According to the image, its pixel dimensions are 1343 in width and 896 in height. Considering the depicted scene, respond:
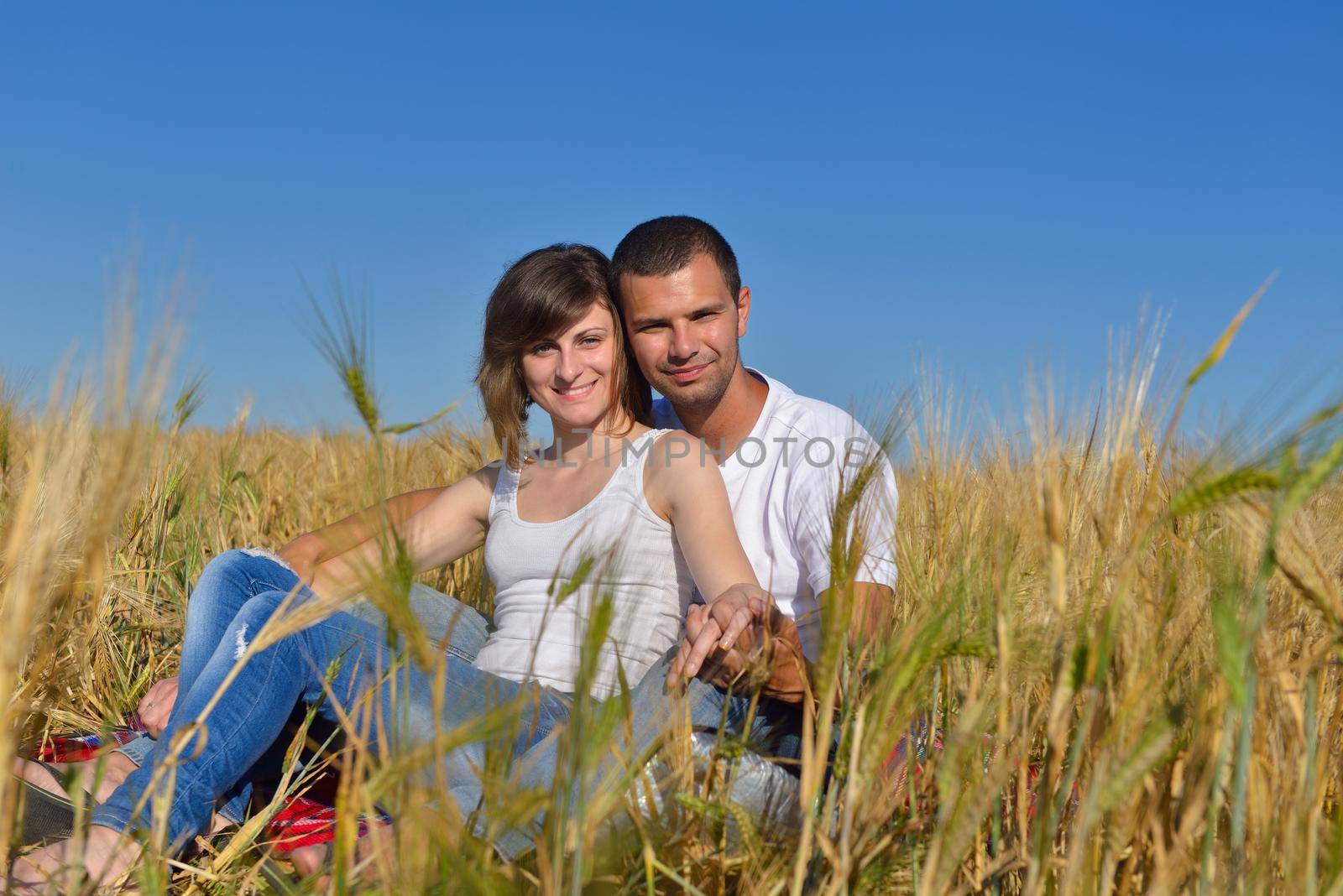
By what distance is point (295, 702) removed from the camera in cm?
182

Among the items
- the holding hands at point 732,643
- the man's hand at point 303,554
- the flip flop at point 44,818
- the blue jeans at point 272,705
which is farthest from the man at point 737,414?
the flip flop at point 44,818

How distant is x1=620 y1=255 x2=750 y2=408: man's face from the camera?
234 cm

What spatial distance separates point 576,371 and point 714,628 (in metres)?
0.91

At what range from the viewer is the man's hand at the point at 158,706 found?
2.09 metres

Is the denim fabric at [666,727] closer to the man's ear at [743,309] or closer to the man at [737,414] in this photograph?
the man at [737,414]

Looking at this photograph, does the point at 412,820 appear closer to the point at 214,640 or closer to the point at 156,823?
the point at 156,823

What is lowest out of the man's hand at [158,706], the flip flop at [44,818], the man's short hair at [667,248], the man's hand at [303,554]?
the flip flop at [44,818]

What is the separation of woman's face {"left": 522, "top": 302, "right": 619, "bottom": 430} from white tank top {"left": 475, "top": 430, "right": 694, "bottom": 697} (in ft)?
0.42

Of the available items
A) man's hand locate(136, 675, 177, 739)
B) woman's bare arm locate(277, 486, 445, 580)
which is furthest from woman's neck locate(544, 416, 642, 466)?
man's hand locate(136, 675, 177, 739)

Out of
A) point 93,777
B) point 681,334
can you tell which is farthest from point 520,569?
point 93,777

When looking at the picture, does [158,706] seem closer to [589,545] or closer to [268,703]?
[268,703]

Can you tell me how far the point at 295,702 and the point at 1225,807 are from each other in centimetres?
149

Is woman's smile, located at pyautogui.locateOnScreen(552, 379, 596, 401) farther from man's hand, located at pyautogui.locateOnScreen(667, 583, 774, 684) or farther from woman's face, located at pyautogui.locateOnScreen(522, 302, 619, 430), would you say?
man's hand, located at pyautogui.locateOnScreen(667, 583, 774, 684)

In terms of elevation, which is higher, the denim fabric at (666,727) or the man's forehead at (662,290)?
the man's forehead at (662,290)
